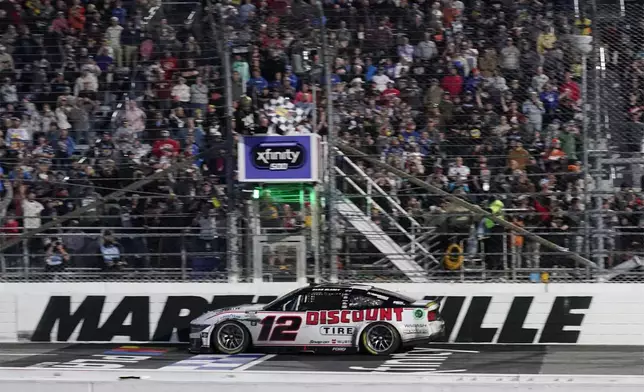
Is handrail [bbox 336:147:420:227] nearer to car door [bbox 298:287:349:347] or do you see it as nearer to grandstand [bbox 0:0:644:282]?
grandstand [bbox 0:0:644:282]

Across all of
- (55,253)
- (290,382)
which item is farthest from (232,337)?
(290,382)

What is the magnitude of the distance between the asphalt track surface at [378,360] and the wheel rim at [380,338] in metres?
0.23

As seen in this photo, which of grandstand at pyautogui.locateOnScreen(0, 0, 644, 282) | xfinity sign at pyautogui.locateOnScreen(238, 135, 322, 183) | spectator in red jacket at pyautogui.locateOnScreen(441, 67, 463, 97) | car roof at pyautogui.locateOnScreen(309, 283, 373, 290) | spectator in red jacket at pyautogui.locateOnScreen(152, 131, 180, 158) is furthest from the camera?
spectator in red jacket at pyautogui.locateOnScreen(152, 131, 180, 158)

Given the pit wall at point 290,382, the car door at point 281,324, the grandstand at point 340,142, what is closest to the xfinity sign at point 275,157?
the grandstand at point 340,142

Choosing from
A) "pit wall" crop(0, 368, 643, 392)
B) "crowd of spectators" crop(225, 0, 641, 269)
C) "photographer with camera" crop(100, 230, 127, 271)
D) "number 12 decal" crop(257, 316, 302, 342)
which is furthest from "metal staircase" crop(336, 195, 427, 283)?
"pit wall" crop(0, 368, 643, 392)

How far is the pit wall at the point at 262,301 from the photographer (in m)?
16.2

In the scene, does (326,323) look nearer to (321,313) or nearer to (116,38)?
(321,313)

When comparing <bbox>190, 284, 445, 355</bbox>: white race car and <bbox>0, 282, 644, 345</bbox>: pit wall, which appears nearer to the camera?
<bbox>190, 284, 445, 355</bbox>: white race car

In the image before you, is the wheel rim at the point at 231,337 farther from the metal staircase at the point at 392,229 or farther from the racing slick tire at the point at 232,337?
the metal staircase at the point at 392,229

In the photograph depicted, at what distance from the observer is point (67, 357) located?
629 inches

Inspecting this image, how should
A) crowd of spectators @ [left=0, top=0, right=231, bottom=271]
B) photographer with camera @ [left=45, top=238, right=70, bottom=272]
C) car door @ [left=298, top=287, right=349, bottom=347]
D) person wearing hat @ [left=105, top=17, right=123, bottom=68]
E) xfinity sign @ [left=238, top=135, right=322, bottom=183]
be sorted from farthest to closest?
1. person wearing hat @ [left=105, top=17, right=123, bottom=68]
2. photographer with camera @ [left=45, top=238, right=70, bottom=272]
3. crowd of spectators @ [left=0, top=0, right=231, bottom=271]
4. xfinity sign @ [left=238, top=135, right=322, bottom=183]
5. car door @ [left=298, top=287, right=349, bottom=347]

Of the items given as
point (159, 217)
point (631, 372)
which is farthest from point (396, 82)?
point (631, 372)

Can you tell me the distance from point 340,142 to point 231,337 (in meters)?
3.40

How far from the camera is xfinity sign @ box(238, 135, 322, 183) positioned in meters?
17.0
